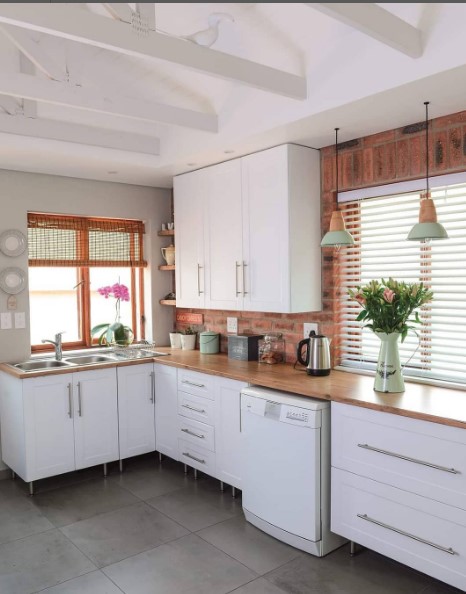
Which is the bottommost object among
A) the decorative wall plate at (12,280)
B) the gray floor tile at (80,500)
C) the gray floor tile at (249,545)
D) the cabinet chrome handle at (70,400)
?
the gray floor tile at (80,500)

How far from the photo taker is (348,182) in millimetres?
3451

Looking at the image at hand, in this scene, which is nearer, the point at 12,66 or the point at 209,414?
the point at 12,66

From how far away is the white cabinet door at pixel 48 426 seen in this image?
363 cm

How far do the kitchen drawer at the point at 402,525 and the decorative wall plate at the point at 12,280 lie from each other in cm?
272

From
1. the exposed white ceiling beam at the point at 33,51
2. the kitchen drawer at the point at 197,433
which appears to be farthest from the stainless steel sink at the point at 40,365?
the exposed white ceiling beam at the point at 33,51

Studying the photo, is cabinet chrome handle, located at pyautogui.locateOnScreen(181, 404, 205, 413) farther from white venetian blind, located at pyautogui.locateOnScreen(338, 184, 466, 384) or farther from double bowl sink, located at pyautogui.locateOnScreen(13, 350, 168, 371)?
white venetian blind, located at pyautogui.locateOnScreen(338, 184, 466, 384)

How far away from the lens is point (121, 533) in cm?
310

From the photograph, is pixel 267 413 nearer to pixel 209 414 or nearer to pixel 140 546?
pixel 209 414

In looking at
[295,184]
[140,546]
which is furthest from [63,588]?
[295,184]

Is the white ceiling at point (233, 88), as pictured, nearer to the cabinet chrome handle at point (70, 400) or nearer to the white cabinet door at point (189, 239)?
the white cabinet door at point (189, 239)

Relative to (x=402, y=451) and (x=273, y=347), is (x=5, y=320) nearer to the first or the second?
(x=273, y=347)

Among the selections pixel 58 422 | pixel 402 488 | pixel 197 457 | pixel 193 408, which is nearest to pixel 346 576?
pixel 402 488

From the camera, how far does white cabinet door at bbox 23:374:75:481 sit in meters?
3.63

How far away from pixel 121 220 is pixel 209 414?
2.02 meters
